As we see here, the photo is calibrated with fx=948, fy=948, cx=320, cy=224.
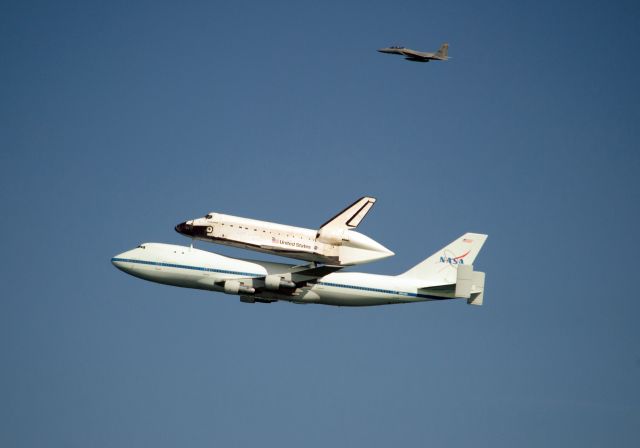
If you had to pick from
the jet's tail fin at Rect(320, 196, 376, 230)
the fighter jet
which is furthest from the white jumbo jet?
the fighter jet

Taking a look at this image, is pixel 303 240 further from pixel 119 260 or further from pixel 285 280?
pixel 119 260

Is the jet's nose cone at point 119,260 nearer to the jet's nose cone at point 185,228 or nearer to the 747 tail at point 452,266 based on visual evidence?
the jet's nose cone at point 185,228

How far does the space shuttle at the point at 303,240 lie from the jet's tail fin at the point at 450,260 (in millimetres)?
10053

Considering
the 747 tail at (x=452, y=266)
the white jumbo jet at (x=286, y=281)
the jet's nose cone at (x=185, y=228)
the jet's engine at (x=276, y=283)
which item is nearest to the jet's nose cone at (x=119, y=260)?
the white jumbo jet at (x=286, y=281)

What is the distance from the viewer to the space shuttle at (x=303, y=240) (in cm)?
8319

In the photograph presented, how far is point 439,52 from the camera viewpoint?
9488 centimetres

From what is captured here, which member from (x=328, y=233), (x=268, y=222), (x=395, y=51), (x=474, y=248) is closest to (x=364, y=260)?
(x=328, y=233)

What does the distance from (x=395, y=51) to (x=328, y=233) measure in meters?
21.2

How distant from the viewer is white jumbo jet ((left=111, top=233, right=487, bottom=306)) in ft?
284

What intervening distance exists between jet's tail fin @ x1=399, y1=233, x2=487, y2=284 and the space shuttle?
10.1m

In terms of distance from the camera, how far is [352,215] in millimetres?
86062

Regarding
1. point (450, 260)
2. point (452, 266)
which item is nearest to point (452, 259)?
point (450, 260)

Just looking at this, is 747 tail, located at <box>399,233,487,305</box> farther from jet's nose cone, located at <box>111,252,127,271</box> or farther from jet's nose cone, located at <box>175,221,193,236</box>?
jet's nose cone, located at <box>111,252,127,271</box>

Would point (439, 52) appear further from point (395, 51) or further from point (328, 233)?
point (328, 233)
